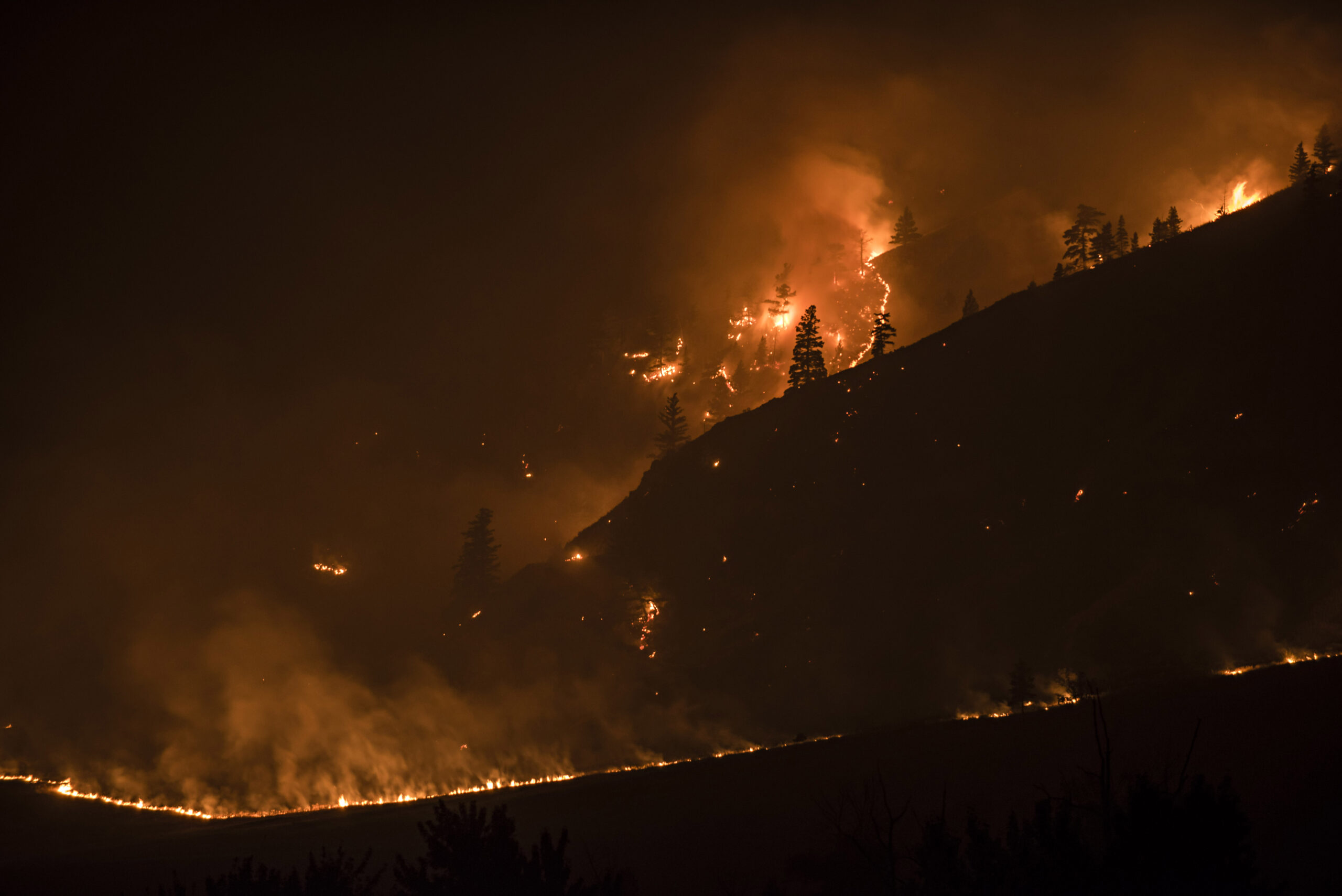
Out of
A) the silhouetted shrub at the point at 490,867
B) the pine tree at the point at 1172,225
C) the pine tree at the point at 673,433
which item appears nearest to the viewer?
the silhouetted shrub at the point at 490,867

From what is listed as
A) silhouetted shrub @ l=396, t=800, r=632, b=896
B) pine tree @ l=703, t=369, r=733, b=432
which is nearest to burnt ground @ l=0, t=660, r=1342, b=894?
silhouetted shrub @ l=396, t=800, r=632, b=896

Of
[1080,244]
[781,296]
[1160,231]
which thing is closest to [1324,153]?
[1160,231]

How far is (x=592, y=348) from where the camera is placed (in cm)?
17538

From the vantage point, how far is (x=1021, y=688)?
2117 inches

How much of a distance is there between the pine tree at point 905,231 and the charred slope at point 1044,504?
65.6m

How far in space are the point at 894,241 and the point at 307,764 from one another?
4809 inches

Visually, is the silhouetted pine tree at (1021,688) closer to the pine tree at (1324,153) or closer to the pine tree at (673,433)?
the pine tree at (673,433)

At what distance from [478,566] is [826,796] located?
86268 mm

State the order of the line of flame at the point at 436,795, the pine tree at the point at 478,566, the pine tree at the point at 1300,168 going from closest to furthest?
the line of flame at the point at 436,795, the pine tree at the point at 1300,168, the pine tree at the point at 478,566

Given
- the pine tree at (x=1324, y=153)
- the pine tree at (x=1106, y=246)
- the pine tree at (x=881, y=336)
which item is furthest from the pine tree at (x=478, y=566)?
the pine tree at (x=1324, y=153)

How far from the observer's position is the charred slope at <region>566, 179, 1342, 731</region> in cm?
5616

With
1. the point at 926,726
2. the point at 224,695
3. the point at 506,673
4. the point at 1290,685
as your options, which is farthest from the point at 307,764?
the point at 1290,685

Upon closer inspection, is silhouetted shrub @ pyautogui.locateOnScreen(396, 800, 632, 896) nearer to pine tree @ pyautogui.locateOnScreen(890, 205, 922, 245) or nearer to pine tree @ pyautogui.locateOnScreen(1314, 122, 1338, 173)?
pine tree @ pyautogui.locateOnScreen(1314, 122, 1338, 173)

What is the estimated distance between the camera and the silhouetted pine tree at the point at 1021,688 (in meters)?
53.6
